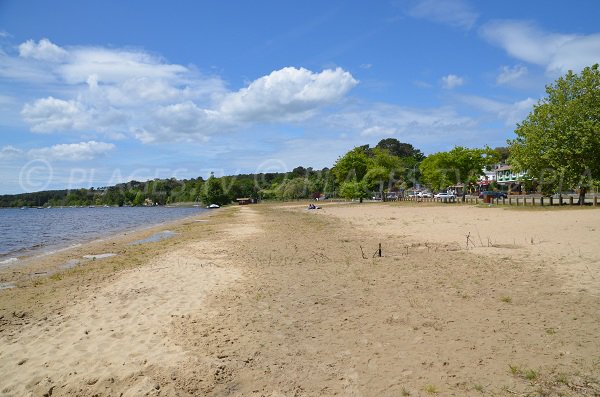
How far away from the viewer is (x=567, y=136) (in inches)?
1369

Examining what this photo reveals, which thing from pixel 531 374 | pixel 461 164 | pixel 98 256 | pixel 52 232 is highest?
pixel 461 164

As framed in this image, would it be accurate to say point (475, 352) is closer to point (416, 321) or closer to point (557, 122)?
point (416, 321)

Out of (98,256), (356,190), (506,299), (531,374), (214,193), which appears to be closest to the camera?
(531,374)

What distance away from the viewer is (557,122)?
3575 cm

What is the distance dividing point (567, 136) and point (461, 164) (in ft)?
95.8

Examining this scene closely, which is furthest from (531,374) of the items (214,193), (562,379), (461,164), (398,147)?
(398,147)

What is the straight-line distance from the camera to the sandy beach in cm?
520

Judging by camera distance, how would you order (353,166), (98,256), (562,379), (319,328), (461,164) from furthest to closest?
(353,166) < (461,164) < (98,256) < (319,328) < (562,379)

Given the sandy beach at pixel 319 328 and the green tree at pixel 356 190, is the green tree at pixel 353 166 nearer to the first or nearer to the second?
the green tree at pixel 356 190

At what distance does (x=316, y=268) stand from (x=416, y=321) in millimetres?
5689

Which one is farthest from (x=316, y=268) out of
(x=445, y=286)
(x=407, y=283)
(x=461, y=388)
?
(x=461, y=388)

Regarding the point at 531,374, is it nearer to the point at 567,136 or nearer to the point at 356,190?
the point at 567,136

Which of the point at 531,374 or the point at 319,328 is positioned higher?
the point at 531,374

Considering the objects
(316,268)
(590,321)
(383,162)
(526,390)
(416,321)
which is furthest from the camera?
(383,162)
